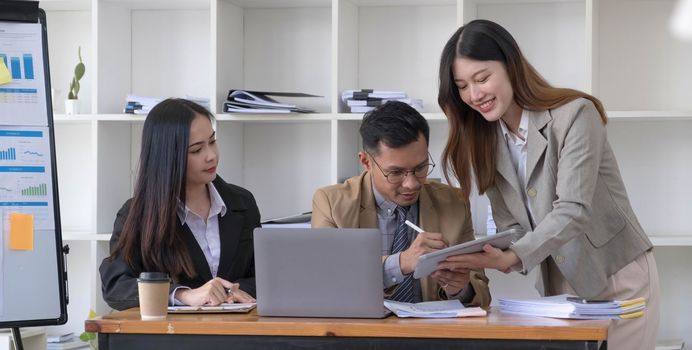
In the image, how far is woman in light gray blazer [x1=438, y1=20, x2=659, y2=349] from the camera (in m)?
2.45

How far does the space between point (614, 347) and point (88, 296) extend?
7.82 feet

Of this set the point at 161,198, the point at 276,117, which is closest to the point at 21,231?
the point at 161,198

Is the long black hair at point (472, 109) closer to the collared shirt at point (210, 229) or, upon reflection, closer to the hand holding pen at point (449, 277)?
the hand holding pen at point (449, 277)

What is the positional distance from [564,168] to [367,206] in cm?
62

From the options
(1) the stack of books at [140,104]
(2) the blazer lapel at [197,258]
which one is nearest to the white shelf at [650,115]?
(2) the blazer lapel at [197,258]

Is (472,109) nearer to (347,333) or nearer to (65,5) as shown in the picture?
(347,333)

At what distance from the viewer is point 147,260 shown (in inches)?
110

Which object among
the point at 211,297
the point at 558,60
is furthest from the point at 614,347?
the point at 558,60

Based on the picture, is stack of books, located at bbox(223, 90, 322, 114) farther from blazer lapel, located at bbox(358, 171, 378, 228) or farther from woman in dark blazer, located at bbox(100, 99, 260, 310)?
blazer lapel, located at bbox(358, 171, 378, 228)

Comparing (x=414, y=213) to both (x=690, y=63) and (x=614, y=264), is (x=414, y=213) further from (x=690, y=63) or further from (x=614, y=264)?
(x=690, y=63)

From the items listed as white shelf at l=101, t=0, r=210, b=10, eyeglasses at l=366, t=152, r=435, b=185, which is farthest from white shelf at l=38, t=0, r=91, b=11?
eyeglasses at l=366, t=152, r=435, b=185

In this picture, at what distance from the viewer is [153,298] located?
225 centimetres

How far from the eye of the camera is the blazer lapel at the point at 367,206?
2828 millimetres

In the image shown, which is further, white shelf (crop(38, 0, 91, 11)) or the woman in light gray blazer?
white shelf (crop(38, 0, 91, 11))
